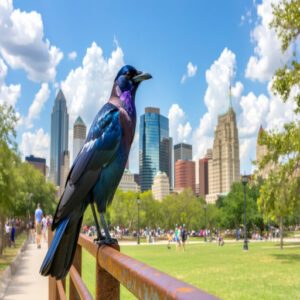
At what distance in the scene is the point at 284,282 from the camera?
12.4 meters

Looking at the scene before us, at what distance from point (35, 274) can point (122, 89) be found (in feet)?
41.2

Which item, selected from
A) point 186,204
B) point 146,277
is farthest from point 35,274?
point 186,204

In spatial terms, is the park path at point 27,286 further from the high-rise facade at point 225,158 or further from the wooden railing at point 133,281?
the high-rise facade at point 225,158

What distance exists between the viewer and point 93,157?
8.61 ft

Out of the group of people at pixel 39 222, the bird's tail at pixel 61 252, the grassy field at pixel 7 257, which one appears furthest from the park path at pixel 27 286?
the bird's tail at pixel 61 252

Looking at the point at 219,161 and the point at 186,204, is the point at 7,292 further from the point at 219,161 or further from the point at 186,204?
the point at 219,161

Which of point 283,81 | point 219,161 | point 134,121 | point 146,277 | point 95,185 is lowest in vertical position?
point 146,277

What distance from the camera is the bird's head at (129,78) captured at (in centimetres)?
308

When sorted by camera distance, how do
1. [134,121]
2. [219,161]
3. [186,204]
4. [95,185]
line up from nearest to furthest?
1. [95,185]
2. [134,121]
3. [186,204]
4. [219,161]

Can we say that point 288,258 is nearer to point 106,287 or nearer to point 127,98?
point 127,98

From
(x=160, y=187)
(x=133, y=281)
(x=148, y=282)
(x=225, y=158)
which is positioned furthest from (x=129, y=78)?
(x=225, y=158)

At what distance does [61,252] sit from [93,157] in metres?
0.62

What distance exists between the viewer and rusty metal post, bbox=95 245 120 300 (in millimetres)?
1736

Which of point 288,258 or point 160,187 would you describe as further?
point 160,187
